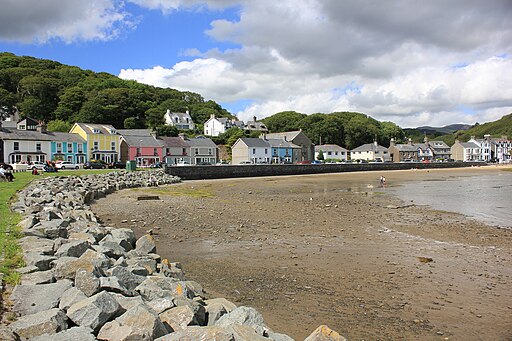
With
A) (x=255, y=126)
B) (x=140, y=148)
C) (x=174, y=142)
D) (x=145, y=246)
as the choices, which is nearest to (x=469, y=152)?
(x=255, y=126)

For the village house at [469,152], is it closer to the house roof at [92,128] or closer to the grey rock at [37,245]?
the house roof at [92,128]

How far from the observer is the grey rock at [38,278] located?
18.5ft

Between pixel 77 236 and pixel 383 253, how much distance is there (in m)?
8.32

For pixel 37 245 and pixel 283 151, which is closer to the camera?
pixel 37 245

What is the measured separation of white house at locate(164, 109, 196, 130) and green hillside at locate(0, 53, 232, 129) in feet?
6.72

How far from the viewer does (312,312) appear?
6.93 meters

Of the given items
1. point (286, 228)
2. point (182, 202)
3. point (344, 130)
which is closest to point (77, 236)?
point (286, 228)

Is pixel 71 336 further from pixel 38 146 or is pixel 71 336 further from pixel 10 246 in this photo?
pixel 38 146

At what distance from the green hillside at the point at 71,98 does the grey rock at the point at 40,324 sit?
96.3 m

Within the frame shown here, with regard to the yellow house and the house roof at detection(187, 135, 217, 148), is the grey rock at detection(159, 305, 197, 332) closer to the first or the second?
the yellow house

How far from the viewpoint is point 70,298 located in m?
5.03

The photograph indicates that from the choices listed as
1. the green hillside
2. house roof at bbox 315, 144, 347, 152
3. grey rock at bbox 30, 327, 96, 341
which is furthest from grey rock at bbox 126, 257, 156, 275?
house roof at bbox 315, 144, 347, 152

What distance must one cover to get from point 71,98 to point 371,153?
8492 cm

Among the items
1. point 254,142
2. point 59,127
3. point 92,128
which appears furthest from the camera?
point 59,127
